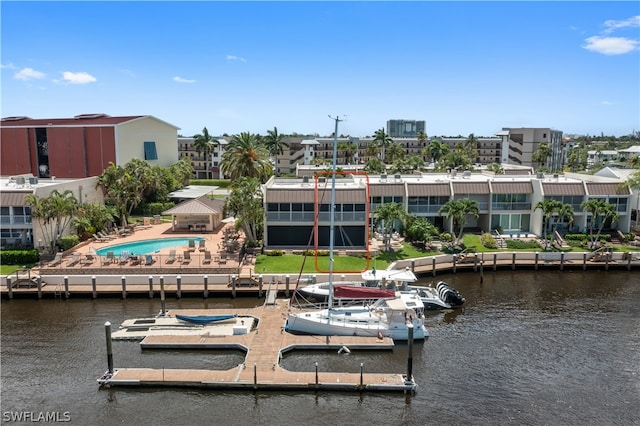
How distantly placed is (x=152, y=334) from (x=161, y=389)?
633cm

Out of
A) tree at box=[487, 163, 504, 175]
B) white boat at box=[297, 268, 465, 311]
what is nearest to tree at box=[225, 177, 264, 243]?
white boat at box=[297, 268, 465, 311]

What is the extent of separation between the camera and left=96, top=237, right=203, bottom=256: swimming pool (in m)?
49.4

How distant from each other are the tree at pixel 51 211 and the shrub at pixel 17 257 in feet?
7.07

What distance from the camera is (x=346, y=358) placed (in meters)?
30.3

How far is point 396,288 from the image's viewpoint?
38500 mm

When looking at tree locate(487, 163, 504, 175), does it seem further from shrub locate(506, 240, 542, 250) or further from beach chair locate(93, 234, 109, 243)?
beach chair locate(93, 234, 109, 243)

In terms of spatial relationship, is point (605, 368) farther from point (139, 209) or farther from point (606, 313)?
point (139, 209)

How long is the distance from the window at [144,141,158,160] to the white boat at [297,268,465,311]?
54030 millimetres

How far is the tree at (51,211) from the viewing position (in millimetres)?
45406

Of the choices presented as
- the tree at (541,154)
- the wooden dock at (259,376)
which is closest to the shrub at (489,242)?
the wooden dock at (259,376)

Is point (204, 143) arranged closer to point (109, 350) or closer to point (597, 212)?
point (597, 212)

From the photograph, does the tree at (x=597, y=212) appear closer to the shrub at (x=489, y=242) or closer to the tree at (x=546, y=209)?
the tree at (x=546, y=209)

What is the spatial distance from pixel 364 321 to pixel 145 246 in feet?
90.5

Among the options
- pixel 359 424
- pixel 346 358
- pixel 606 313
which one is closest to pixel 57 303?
pixel 346 358
